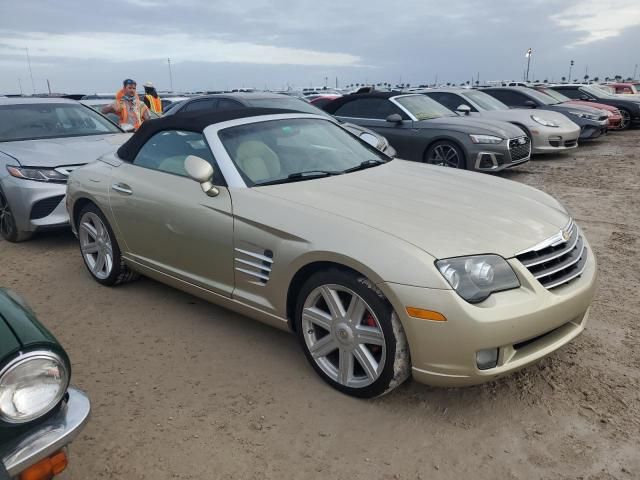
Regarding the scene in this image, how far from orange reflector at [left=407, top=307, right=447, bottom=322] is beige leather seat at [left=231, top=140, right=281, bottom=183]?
1397 millimetres

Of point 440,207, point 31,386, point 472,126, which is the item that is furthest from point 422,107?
point 31,386

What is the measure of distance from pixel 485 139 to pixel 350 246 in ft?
20.9

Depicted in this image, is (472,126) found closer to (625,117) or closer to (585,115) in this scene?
(585,115)

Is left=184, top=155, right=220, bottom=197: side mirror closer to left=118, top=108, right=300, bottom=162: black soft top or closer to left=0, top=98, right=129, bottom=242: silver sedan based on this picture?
left=118, top=108, right=300, bottom=162: black soft top

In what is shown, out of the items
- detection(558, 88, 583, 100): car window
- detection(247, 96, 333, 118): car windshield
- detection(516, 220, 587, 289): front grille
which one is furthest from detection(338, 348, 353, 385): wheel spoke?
detection(558, 88, 583, 100): car window

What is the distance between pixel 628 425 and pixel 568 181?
22.1 feet

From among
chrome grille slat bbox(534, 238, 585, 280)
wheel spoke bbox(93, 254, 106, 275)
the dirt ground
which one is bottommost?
the dirt ground

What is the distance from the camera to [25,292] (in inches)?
180

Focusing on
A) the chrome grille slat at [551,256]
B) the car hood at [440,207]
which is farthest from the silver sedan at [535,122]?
the chrome grille slat at [551,256]

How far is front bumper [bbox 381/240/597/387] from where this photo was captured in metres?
2.44

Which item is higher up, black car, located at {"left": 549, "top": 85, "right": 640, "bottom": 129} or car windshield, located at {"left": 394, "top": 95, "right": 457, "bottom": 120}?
car windshield, located at {"left": 394, "top": 95, "right": 457, "bottom": 120}

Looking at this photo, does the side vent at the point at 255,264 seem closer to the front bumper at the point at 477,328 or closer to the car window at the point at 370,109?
the front bumper at the point at 477,328

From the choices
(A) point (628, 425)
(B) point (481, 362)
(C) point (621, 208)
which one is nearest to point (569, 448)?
(A) point (628, 425)

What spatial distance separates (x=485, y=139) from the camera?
8359mm
